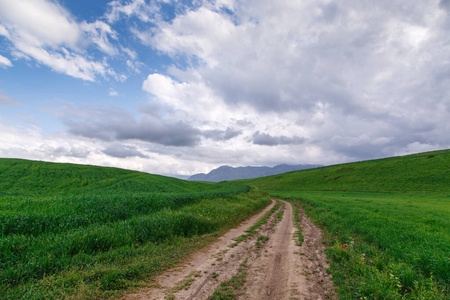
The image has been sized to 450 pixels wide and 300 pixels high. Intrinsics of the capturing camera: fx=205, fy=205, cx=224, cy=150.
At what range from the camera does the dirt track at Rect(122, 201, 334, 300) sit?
231 inches

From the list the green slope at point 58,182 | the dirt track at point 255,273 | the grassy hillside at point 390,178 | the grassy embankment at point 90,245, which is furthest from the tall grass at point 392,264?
the grassy hillside at point 390,178

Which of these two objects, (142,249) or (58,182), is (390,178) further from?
(58,182)

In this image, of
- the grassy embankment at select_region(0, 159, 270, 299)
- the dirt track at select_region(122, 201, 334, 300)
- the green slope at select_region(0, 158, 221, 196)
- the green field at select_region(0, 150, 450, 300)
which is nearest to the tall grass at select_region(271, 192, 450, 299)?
the green field at select_region(0, 150, 450, 300)

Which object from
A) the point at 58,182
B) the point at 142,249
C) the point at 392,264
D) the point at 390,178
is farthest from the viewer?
the point at 390,178

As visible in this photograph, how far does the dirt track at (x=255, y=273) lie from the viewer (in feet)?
19.3

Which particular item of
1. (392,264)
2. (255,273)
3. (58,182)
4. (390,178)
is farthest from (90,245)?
(390,178)

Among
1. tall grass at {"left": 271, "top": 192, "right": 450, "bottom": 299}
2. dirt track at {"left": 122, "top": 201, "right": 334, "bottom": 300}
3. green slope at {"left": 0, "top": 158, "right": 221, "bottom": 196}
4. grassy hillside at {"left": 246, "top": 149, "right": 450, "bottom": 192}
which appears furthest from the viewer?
grassy hillside at {"left": 246, "top": 149, "right": 450, "bottom": 192}

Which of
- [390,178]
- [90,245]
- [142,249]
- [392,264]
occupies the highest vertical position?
[390,178]

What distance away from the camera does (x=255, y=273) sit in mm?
7246

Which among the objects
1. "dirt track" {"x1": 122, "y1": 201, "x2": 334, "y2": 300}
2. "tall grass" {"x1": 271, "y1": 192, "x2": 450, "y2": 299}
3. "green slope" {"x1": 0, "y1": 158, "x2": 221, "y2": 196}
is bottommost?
"dirt track" {"x1": 122, "y1": 201, "x2": 334, "y2": 300}

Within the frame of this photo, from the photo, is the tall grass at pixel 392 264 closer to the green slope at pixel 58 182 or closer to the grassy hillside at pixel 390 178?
the green slope at pixel 58 182

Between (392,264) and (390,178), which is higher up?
(390,178)

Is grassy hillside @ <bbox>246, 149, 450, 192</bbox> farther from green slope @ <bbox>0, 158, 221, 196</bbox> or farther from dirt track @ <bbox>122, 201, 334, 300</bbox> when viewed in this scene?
dirt track @ <bbox>122, 201, 334, 300</bbox>

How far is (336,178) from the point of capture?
88000mm
